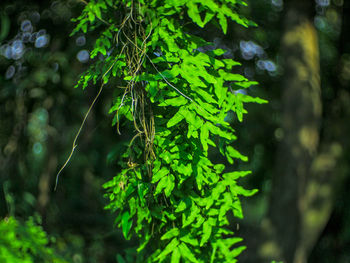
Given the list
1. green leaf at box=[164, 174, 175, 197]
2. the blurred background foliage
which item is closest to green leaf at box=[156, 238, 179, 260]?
green leaf at box=[164, 174, 175, 197]

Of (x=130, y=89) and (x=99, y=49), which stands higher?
(x=99, y=49)

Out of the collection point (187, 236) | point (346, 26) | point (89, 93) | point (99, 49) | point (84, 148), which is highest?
point (99, 49)

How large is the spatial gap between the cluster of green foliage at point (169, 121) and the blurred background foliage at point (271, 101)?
4.67ft

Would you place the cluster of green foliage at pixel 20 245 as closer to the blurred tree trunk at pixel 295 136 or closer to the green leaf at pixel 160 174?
the green leaf at pixel 160 174

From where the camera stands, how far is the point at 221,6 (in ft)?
5.45

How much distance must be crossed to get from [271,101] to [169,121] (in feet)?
16.3

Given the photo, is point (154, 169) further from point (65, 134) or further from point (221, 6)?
point (65, 134)

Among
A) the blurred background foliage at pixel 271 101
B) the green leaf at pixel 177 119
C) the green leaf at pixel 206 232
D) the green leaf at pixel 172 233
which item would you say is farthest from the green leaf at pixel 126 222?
the blurred background foliage at pixel 271 101

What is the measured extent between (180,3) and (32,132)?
433cm

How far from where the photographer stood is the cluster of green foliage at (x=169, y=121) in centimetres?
144

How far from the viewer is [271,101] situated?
6074 millimetres

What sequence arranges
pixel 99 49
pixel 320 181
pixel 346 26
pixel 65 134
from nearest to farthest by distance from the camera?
1. pixel 99 49
2. pixel 320 181
3. pixel 346 26
4. pixel 65 134

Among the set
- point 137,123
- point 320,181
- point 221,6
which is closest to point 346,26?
point 320,181

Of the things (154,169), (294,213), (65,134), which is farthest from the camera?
(65,134)
